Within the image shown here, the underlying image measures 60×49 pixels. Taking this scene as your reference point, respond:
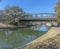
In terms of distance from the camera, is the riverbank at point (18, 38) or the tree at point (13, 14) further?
the tree at point (13, 14)

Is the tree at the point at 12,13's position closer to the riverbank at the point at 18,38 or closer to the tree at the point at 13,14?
the tree at the point at 13,14

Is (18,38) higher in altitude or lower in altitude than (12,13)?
lower

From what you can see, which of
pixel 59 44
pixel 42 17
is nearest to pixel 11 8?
pixel 42 17

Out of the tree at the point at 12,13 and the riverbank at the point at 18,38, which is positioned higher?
the tree at the point at 12,13

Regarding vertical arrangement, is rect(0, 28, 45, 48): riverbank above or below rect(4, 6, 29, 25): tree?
below

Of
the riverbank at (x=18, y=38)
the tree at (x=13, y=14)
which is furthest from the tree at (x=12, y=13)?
the riverbank at (x=18, y=38)

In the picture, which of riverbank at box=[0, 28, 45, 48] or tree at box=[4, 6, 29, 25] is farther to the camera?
tree at box=[4, 6, 29, 25]

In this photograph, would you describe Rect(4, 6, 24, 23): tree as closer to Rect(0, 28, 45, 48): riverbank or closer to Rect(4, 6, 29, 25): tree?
Rect(4, 6, 29, 25): tree

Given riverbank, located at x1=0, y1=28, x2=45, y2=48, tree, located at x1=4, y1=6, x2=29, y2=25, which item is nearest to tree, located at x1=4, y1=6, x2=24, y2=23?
tree, located at x1=4, y1=6, x2=29, y2=25

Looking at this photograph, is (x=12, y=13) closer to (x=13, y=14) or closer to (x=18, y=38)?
(x=13, y=14)

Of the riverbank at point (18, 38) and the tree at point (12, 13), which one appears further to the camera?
the tree at point (12, 13)

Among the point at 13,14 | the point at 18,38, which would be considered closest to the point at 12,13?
the point at 13,14

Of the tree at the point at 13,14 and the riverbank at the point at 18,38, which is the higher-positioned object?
the tree at the point at 13,14

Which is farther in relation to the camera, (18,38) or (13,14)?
(13,14)
